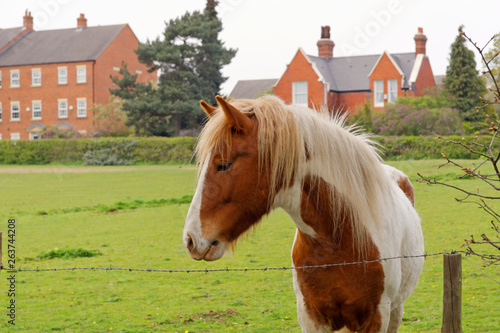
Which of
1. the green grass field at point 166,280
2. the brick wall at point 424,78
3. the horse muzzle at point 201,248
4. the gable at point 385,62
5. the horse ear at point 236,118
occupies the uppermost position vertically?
the gable at point 385,62

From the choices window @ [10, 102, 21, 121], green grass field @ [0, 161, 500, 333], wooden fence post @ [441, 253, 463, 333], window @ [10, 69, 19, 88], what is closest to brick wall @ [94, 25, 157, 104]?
window @ [10, 69, 19, 88]

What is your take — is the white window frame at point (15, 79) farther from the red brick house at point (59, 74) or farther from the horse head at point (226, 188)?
the horse head at point (226, 188)

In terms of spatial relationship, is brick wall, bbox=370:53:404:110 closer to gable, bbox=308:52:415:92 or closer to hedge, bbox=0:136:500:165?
gable, bbox=308:52:415:92

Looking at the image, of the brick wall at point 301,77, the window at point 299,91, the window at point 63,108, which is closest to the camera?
the brick wall at point 301,77

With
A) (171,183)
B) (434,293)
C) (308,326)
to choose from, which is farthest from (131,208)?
(308,326)

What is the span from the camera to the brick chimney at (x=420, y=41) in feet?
143

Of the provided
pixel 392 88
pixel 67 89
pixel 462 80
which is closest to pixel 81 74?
pixel 67 89

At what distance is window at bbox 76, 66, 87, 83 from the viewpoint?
50.8 meters

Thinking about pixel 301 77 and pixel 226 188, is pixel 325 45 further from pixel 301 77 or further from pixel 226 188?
pixel 226 188

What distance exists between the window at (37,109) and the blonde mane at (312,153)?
176 feet

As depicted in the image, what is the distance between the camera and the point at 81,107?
5075cm

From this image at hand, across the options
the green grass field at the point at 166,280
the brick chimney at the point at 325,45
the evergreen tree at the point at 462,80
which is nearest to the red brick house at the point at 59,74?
the brick chimney at the point at 325,45

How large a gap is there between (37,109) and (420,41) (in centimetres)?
3560

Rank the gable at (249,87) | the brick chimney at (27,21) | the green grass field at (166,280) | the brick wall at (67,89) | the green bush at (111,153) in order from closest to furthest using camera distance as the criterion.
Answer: the green grass field at (166,280) < the green bush at (111,153) < the brick wall at (67,89) < the brick chimney at (27,21) < the gable at (249,87)
